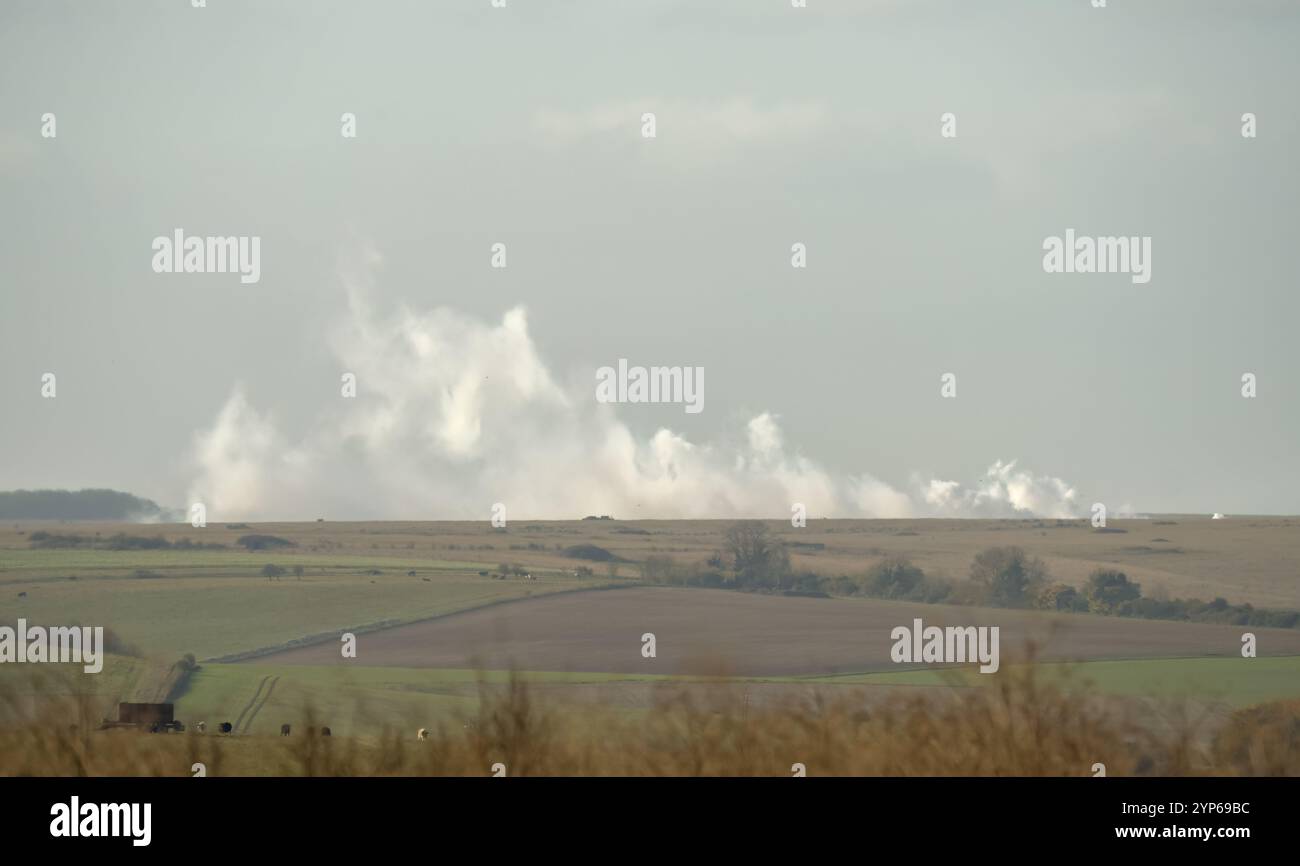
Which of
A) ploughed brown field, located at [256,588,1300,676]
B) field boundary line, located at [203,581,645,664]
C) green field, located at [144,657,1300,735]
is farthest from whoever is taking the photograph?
field boundary line, located at [203,581,645,664]

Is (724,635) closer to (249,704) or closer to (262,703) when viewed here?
(262,703)

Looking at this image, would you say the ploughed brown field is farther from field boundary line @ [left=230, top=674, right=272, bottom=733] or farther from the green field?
field boundary line @ [left=230, top=674, right=272, bottom=733]

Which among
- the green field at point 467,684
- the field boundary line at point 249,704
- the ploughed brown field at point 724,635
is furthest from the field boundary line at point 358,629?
the field boundary line at point 249,704

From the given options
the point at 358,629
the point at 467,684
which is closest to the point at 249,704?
the point at 467,684

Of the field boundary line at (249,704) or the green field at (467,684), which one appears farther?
the green field at (467,684)

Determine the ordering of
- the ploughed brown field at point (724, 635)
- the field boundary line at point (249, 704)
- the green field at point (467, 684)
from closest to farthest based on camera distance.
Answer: the field boundary line at point (249, 704) → the green field at point (467, 684) → the ploughed brown field at point (724, 635)

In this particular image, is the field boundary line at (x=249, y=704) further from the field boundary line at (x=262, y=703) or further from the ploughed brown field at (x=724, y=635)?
the ploughed brown field at (x=724, y=635)

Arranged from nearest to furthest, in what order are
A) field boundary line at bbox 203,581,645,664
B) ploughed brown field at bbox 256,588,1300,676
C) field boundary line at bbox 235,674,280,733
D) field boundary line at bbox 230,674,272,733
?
field boundary line at bbox 230,674,272,733
field boundary line at bbox 235,674,280,733
ploughed brown field at bbox 256,588,1300,676
field boundary line at bbox 203,581,645,664

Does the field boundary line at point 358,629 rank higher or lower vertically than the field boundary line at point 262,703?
higher

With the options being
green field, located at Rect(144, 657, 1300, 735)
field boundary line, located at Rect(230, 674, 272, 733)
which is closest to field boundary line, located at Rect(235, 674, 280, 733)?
green field, located at Rect(144, 657, 1300, 735)
